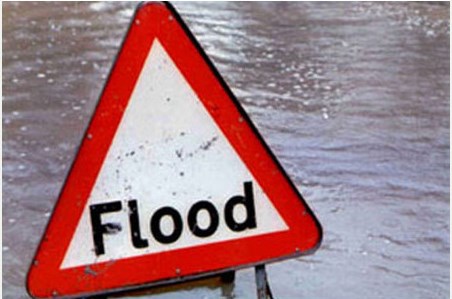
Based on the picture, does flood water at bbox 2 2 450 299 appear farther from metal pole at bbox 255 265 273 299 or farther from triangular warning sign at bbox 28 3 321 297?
triangular warning sign at bbox 28 3 321 297

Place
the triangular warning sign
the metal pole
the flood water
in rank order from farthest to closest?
the flood water < the metal pole < the triangular warning sign

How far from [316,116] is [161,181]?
400cm

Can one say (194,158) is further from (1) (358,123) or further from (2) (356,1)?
(2) (356,1)

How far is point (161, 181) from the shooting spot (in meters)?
2.47

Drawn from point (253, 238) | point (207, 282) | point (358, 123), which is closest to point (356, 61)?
point (358, 123)

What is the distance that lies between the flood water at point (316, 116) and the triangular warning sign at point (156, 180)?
1.38 metres

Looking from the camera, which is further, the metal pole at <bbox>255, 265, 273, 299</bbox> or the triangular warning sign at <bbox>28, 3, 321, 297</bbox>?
the metal pole at <bbox>255, 265, 273, 299</bbox>

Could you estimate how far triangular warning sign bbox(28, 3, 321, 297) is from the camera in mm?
2418

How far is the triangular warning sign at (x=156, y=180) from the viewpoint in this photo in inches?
95.2

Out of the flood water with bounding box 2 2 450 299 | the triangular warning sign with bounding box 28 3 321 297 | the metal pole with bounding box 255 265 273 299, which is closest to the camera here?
the triangular warning sign with bounding box 28 3 321 297

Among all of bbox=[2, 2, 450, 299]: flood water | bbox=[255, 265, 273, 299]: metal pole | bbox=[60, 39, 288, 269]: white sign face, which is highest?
bbox=[60, 39, 288, 269]: white sign face

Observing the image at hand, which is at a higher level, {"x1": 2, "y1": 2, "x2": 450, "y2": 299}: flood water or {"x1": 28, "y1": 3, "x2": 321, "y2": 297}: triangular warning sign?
{"x1": 28, "y1": 3, "x2": 321, "y2": 297}: triangular warning sign

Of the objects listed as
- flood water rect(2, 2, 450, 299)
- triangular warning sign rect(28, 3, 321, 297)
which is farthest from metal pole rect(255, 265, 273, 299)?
flood water rect(2, 2, 450, 299)

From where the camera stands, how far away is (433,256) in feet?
14.4
